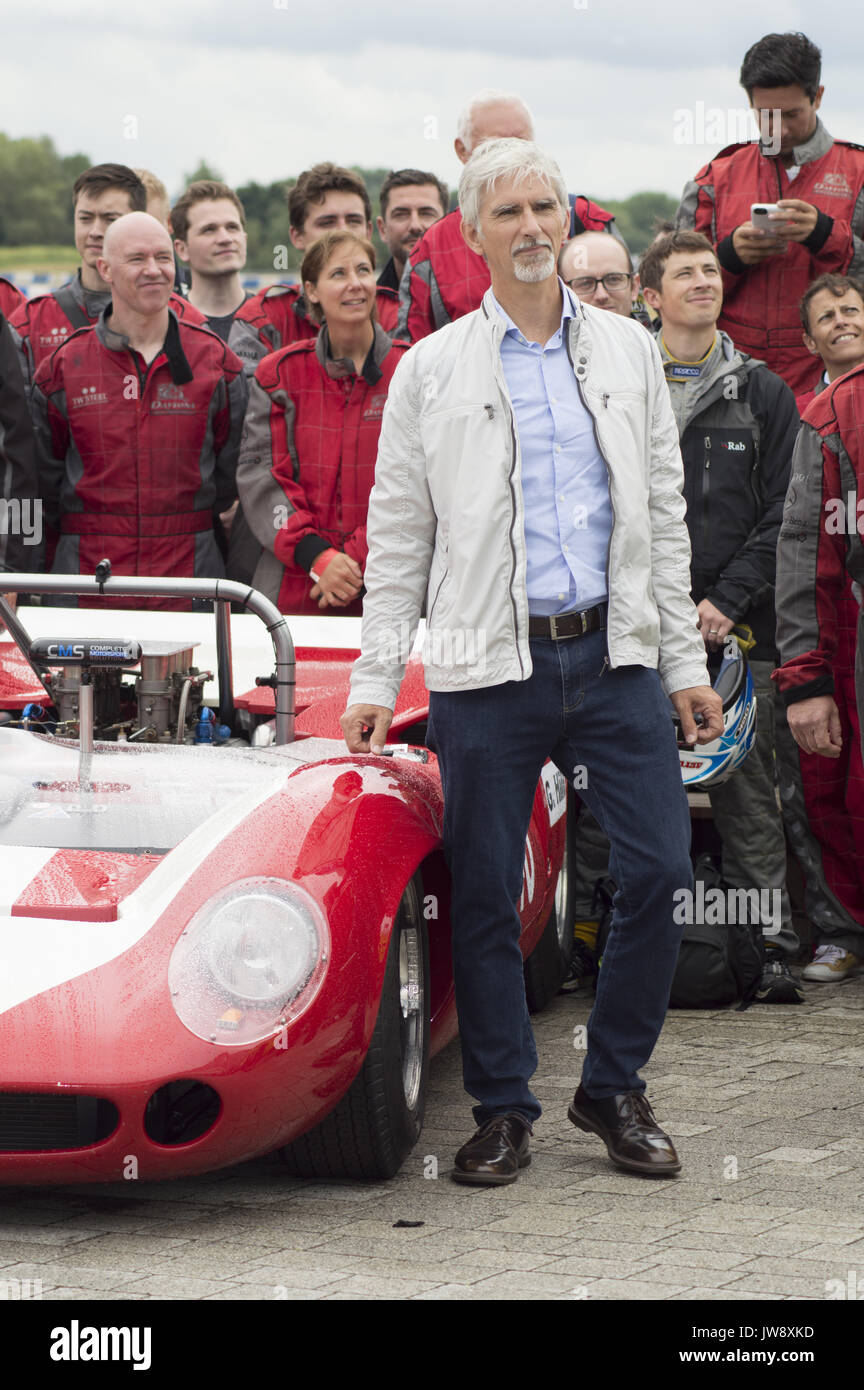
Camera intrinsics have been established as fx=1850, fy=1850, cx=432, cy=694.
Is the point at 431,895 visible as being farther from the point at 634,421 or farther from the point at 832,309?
the point at 832,309

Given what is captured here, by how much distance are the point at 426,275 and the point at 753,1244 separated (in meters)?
4.18

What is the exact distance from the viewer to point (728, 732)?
5.61 m

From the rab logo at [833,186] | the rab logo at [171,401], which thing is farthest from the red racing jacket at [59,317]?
the rab logo at [833,186]

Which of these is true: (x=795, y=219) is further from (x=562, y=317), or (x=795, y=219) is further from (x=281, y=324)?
(x=562, y=317)

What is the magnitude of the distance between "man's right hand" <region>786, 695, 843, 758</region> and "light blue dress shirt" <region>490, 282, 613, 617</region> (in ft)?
5.25

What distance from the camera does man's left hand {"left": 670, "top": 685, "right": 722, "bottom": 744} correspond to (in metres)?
3.96

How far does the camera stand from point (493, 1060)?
3957 mm

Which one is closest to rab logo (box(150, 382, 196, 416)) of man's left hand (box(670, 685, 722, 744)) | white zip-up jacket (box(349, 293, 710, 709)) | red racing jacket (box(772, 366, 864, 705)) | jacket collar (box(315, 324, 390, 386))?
jacket collar (box(315, 324, 390, 386))

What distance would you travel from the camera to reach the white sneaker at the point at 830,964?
5.86 meters

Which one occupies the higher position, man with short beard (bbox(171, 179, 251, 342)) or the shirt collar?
man with short beard (bbox(171, 179, 251, 342))

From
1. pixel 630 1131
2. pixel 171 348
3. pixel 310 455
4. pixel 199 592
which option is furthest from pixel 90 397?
pixel 630 1131

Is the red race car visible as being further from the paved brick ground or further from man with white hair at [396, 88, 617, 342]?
man with white hair at [396, 88, 617, 342]

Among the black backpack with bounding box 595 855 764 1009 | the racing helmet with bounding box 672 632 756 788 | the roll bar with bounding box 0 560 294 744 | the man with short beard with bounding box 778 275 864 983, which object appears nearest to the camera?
the roll bar with bounding box 0 560 294 744
